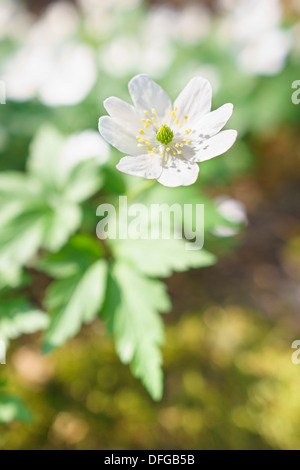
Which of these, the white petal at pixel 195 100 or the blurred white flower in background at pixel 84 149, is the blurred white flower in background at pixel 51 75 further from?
the white petal at pixel 195 100

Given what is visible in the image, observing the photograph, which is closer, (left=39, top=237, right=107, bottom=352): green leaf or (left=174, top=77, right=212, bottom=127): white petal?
(left=174, top=77, right=212, bottom=127): white petal

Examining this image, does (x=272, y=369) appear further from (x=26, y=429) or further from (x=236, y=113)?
(x=236, y=113)

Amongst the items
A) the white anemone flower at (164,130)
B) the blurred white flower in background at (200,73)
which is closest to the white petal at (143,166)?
the white anemone flower at (164,130)

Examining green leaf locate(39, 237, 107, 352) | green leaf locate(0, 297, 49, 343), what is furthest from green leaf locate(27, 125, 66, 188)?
green leaf locate(0, 297, 49, 343)

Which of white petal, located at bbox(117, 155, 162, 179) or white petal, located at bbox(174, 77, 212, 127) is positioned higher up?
white petal, located at bbox(174, 77, 212, 127)

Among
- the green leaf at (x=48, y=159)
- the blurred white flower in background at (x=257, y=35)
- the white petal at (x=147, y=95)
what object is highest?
the blurred white flower in background at (x=257, y=35)

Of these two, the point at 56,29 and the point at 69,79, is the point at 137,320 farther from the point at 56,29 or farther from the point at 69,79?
the point at 56,29

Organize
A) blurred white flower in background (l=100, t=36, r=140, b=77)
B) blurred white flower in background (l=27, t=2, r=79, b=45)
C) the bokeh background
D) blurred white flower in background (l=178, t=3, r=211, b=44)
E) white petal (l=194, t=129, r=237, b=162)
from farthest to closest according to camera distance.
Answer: blurred white flower in background (l=178, t=3, r=211, b=44) < blurred white flower in background (l=27, t=2, r=79, b=45) < blurred white flower in background (l=100, t=36, r=140, b=77) < the bokeh background < white petal (l=194, t=129, r=237, b=162)

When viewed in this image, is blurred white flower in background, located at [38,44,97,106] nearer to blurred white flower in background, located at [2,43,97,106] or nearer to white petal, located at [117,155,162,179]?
blurred white flower in background, located at [2,43,97,106]
